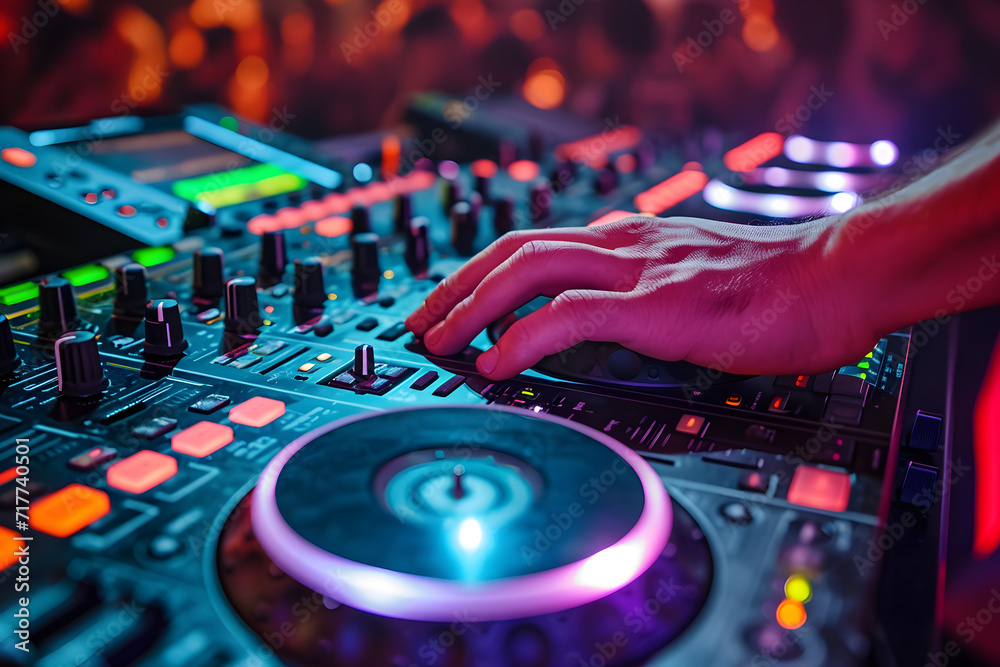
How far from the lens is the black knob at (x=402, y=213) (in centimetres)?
150

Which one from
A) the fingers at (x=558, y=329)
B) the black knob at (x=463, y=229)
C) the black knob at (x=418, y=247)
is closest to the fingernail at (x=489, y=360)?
the fingers at (x=558, y=329)

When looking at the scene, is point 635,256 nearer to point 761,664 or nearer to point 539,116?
point 761,664

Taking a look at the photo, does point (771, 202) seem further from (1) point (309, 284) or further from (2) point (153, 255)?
(2) point (153, 255)

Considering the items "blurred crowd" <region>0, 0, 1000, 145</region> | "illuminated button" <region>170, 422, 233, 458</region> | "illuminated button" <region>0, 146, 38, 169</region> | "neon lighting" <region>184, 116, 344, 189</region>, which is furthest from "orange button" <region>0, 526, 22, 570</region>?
"blurred crowd" <region>0, 0, 1000, 145</region>

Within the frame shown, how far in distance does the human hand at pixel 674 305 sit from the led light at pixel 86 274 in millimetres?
548

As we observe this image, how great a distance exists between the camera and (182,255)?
1.28 metres

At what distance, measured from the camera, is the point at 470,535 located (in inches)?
19.5

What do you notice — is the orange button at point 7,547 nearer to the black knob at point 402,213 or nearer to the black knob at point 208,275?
the black knob at point 208,275

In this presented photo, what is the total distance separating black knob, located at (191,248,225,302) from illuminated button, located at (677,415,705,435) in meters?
0.71

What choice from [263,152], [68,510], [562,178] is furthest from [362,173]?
[68,510]

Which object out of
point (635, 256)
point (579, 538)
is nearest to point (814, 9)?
point (635, 256)

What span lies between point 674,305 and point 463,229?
61 centimetres

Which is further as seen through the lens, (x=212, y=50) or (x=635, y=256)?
(x=212, y=50)

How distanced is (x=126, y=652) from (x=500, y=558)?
0.22m
